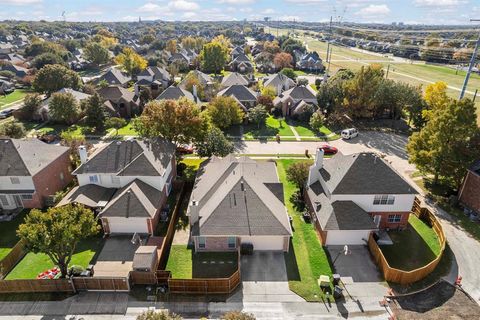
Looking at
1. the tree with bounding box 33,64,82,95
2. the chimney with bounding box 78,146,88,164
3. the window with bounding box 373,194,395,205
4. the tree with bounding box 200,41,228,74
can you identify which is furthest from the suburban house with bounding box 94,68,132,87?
the window with bounding box 373,194,395,205

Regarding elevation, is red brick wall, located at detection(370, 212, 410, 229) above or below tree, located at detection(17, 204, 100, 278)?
below

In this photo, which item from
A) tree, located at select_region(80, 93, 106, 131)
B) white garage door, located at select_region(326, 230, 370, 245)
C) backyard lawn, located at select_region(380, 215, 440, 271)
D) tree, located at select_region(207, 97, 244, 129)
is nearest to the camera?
backyard lawn, located at select_region(380, 215, 440, 271)

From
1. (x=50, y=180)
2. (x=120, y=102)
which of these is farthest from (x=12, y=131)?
(x=120, y=102)

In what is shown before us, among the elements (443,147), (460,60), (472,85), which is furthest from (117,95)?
(460,60)

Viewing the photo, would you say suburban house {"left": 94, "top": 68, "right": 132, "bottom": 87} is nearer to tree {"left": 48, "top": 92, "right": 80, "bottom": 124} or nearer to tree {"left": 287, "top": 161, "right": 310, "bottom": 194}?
tree {"left": 48, "top": 92, "right": 80, "bottom": 124}

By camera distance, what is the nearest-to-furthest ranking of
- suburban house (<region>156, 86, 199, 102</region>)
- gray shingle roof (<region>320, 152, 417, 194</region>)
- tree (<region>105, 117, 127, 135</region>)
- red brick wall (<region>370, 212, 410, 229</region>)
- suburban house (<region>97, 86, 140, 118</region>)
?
gray shingle roof (<region>320, 152, 417, 194</region>)
red brick wall (<region>370, 212, 410, 229</region>)
tree (<region>105, 117, 127, 135</region>)
suburban house (<region>156, 86, 199, 102</region>)
suburban house (<region>97, 86, 140, 118</region>)
